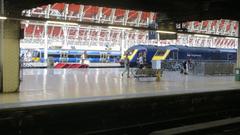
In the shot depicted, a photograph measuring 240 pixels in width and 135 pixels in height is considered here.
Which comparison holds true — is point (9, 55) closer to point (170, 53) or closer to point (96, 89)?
point (96, 89)

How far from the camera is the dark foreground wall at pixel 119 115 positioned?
399 inches

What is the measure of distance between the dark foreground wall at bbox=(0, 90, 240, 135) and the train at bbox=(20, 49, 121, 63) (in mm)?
26667

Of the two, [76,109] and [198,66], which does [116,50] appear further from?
[76,109]

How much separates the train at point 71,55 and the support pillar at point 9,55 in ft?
83.4

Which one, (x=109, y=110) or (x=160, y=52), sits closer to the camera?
(x=109, y=110)

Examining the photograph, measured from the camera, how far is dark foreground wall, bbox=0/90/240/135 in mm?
10133

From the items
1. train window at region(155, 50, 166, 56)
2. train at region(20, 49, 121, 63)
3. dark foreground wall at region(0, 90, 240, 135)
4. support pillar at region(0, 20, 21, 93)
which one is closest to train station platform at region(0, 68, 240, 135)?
dark foreground wall at region(0, 90, 240, 135)

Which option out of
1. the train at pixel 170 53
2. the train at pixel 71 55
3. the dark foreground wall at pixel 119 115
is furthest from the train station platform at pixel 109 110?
the train at pixel 71 55

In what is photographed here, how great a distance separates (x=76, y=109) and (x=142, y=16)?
34.2 meters

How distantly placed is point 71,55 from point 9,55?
96.8ft

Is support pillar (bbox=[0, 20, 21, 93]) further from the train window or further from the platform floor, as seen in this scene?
the train window

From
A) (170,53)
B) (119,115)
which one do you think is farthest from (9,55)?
Answer: (170,53)

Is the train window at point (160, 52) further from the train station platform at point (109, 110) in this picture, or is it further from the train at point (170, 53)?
the train station platform at point (109, 110)

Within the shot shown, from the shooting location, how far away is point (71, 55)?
144 ft
